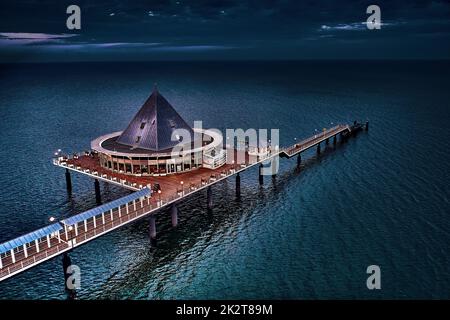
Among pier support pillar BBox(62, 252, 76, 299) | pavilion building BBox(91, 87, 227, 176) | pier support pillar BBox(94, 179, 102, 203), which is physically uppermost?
pavilion building BBox(91, 87, 227, 176)

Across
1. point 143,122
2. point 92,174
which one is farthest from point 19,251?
point 143,122

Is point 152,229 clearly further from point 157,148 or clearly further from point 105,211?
point 157,148

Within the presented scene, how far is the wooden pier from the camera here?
4362cm

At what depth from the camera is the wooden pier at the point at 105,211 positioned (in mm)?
43625

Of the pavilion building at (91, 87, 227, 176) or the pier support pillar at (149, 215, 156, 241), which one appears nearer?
the pier support pillar at (149, 215, 156, 241)

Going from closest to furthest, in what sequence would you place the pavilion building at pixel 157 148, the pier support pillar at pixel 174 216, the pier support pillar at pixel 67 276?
the pier support pillar at pixel 67 276 < the pier support pillar at pixel 174 216 < the pavilion building at pixel 157 148

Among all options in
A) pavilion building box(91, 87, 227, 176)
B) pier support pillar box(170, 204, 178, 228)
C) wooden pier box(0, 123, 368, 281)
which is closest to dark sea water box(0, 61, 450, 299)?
pier support pillar box(170, 204, 178, 228)

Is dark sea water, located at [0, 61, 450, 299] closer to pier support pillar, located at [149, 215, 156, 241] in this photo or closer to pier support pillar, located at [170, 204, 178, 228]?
pier support pillar, located at [170, 204, 178, 228]

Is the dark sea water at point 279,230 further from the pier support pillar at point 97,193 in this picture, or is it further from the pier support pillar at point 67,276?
the pier support pillar at point 97,193

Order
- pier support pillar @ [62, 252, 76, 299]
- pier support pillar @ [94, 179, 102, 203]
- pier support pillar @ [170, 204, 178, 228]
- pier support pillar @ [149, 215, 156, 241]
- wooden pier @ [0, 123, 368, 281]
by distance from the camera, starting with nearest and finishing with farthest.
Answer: wooden pier @ [0, 123, 368, 281] < pier support pillar @ [62, 252, 76, 299] < pier support pillar @ [149, 215, 156, 241] < pier support pillar @ [170, 204, 178, 228] < pier support pillar @ [94, 179, 102, 203]

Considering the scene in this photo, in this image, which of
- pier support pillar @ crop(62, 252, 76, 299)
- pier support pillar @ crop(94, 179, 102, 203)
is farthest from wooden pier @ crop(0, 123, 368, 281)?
pier support pillar @ crop(62, 252, 76, 299)

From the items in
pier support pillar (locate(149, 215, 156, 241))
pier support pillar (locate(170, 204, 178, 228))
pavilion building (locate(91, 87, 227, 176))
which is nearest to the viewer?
pier support pillar (locate(149, 215, 156, 241))

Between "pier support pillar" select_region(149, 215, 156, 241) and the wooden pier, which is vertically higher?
the wooden pier

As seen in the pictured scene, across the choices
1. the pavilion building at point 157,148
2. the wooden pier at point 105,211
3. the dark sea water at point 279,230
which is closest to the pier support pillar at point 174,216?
the wooden pier at point 105,211
